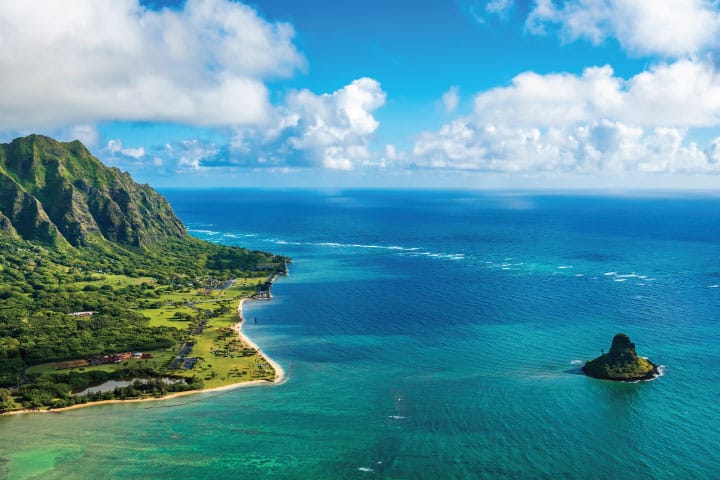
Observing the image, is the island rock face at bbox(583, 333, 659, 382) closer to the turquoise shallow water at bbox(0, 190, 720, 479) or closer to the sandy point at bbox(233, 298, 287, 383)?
the turquoise shallow water at bbox(0, 190, 720, 479)

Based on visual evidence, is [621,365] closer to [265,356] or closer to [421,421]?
[421,421]

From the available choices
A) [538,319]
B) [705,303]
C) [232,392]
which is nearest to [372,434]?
[232,392]

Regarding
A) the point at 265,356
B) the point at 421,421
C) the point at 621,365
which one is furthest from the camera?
the point at 265,356

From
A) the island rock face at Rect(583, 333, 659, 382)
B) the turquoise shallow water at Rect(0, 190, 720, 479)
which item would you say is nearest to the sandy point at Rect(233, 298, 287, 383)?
the turquoise shallow water at Rect(0, 190, 720, 479)

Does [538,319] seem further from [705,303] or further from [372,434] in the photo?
[372,434]

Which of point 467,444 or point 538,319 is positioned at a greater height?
point 538,319

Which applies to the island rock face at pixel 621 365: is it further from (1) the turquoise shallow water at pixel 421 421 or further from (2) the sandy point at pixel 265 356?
(2) the sandy point at pixel 265 356

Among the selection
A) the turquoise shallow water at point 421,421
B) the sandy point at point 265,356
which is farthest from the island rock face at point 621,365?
the sandy point at point 265,356

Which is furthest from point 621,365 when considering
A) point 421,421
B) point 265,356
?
point 265,356
